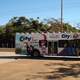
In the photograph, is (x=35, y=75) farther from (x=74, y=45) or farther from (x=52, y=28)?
(x=52, y=28)

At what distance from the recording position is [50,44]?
1437 inches

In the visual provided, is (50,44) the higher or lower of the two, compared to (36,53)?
higher

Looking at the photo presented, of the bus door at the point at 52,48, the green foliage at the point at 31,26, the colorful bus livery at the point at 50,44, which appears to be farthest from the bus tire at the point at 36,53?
the green foliage at the point at 31,26

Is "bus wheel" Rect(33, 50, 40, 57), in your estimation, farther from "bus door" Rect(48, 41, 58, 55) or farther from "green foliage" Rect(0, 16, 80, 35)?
"green foliage" Rect(0, 16, 80, 35)

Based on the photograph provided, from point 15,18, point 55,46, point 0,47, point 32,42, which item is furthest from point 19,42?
point 15,18

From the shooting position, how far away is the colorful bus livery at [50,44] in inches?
1410

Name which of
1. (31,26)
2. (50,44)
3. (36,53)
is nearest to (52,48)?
(50,44)

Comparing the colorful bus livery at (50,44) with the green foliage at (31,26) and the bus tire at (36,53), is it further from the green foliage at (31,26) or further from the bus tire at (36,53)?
the green foliage at (31,26)

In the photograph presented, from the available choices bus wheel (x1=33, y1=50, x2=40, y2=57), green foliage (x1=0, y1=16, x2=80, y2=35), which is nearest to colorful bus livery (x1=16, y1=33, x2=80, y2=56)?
bus wheel (x1=33, y1=50, x2=40, y2=57)

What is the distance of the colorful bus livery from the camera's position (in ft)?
117

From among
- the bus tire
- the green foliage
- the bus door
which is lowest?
the bus tire

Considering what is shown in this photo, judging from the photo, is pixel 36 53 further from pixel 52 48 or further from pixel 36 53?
pixel 52 48

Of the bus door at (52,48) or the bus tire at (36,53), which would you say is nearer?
the bus door at (52,48)

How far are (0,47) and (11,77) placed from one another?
1708 inches
